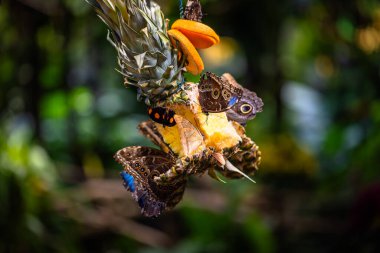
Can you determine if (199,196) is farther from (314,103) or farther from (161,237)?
(314,103)

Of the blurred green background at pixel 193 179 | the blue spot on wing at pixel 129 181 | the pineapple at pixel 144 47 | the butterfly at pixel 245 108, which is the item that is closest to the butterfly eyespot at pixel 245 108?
the butterfly at pixel 245 108

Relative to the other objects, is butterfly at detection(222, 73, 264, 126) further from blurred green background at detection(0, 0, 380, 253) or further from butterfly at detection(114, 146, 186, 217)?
blurred green background at detection(0, 0, 380, 253)

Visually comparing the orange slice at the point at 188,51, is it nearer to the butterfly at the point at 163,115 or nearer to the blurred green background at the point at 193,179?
the butterfly at the point at 163,115

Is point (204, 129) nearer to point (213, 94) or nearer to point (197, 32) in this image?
point (213, 94)

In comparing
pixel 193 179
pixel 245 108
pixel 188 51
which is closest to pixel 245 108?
pixel 245 108

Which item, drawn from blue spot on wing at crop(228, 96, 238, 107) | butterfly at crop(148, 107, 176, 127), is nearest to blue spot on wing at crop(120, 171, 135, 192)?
butterfly at crop(148, 107, 176, 127)

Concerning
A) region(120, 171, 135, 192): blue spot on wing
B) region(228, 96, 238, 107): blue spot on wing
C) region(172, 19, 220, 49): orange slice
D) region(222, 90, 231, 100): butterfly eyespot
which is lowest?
region(120, 171, 135, 192): blue spot on wing
